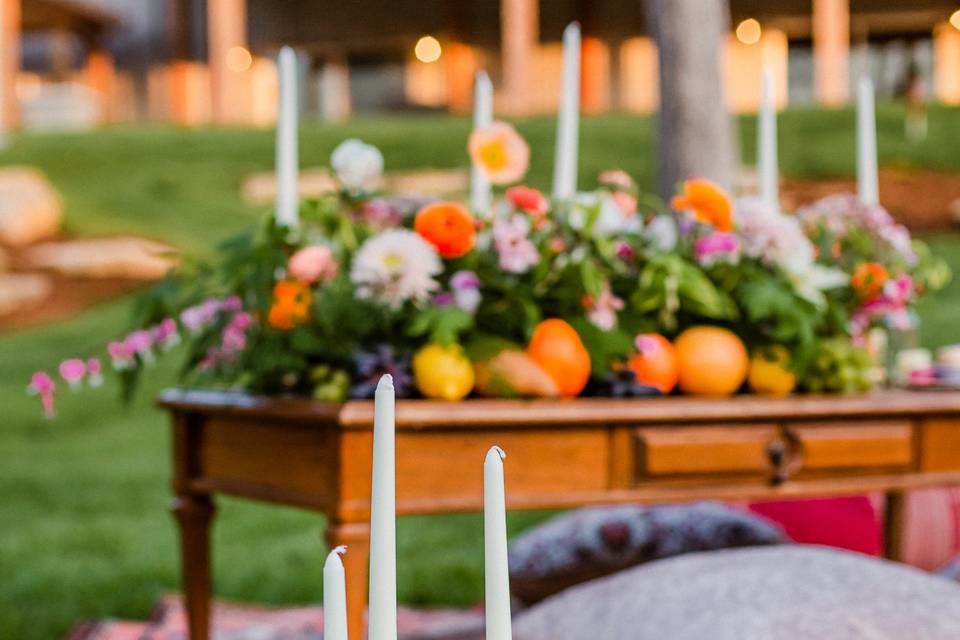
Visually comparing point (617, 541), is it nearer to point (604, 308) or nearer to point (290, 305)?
point (604, 308)

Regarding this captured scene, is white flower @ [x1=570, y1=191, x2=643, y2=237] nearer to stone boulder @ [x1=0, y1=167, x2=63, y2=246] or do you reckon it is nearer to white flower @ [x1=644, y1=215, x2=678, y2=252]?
white flower @ [x1=644, y1=215, x2=678, y2=252]

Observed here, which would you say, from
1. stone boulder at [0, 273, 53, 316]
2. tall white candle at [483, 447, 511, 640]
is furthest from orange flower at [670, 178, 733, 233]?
stone boulder at [0, 273, 53, 316]

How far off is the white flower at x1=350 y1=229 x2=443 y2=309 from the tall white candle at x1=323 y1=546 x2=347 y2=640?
142 centimetres

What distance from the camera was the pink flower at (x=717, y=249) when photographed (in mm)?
2381

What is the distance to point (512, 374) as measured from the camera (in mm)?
2156

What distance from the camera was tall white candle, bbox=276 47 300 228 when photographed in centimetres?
233

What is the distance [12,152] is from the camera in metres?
Answer: 12.1

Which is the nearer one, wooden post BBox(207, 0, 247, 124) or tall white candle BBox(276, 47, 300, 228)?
tall white candle BBox(276, 47, 300, 228)

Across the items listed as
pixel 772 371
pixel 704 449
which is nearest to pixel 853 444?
pixel 772 371

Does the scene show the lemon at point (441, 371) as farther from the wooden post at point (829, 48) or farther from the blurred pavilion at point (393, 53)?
the blurred pavilion at point (393, 53)

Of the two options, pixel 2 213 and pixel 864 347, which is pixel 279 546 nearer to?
pixel 864 347

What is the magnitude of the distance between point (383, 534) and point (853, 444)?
5.99 feet

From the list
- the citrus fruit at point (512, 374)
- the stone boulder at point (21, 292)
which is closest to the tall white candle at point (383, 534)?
the citrus fruit at point (512, 374)

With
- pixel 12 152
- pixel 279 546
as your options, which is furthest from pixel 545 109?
pixel 279 546
